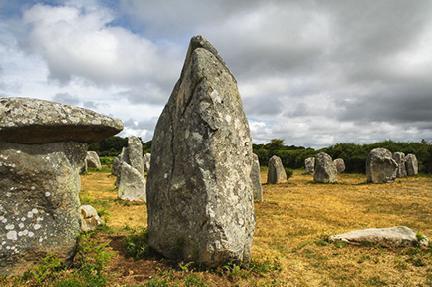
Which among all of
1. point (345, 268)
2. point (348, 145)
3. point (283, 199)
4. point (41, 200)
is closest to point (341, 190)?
point (283, 199)

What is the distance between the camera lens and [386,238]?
1002cm

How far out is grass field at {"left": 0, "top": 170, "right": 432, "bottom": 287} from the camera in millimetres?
7184

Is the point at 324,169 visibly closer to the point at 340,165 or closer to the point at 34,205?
the point at 340,165

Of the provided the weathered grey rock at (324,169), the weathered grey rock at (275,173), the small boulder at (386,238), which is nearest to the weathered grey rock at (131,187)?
the small boulder at (386,238)

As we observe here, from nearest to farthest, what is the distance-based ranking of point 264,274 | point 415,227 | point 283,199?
point 264,274
point 415,227
point 283,199

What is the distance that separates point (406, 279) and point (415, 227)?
6214mm

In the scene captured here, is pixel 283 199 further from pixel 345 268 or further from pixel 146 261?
pixel 146 261

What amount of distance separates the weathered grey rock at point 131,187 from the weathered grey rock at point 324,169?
15306 millimetres

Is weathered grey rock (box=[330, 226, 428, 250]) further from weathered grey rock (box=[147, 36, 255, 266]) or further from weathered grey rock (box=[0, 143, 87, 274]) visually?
weathered grey rock (box=[0, 143, 87, 274])

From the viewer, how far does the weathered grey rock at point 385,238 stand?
9.85 m

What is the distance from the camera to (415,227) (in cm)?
1325

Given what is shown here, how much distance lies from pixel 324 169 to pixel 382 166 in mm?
3992

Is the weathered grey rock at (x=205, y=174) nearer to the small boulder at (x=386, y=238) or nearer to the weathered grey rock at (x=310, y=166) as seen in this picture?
the small boulder at (x=386, y=238)

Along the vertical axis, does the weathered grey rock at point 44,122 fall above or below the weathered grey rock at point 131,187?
above
